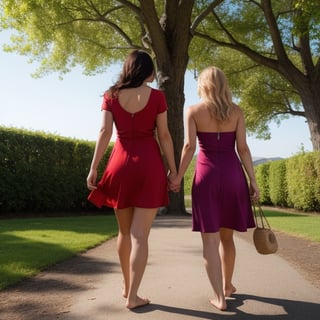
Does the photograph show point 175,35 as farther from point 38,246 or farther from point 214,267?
point 214,267

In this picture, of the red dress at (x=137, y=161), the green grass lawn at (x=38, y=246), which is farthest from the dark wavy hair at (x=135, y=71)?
the green grass lawn at (x=38, y=246)

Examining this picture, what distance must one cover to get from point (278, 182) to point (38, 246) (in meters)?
17.8

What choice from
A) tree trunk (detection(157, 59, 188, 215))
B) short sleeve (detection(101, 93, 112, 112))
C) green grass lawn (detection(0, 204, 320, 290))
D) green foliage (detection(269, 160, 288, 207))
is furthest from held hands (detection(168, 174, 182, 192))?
green foliage (detection(269, 160, 288, 207))

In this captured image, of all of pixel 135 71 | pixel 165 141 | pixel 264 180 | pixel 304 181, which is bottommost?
pixel 165 141

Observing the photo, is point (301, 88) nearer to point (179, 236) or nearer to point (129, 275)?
point (179, 236)

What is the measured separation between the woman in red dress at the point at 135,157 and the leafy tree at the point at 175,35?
10599mm

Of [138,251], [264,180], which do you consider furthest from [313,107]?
[138,251]

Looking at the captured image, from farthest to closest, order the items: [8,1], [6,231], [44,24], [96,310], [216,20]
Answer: [216,20] → [44,24] → [8,1] → [6,231] → [96,310]

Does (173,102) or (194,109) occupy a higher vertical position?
(173,102)

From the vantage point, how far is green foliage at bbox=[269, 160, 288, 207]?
74.1ft

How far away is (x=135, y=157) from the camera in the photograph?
3.80 metres

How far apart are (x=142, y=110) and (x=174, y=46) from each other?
11379 millimetres

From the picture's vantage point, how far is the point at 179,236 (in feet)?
28.8

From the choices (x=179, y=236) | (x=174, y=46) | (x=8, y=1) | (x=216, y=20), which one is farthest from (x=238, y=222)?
(x=216, y=20)
